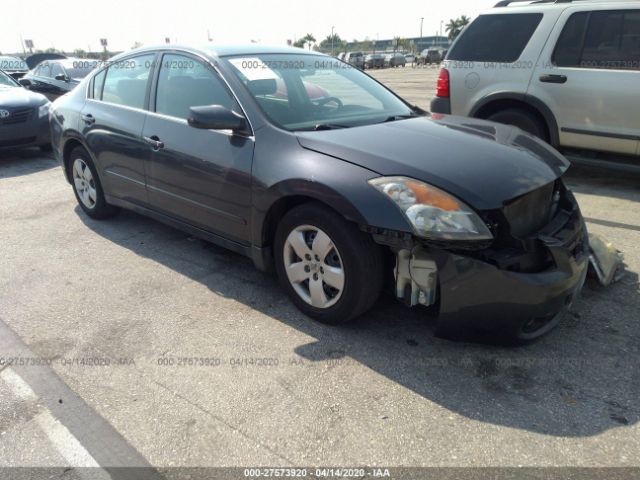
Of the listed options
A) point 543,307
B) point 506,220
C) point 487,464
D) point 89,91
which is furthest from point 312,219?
point 89,91

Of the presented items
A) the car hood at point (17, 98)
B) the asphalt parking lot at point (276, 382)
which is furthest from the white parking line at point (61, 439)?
the car hood at point (17, 98)

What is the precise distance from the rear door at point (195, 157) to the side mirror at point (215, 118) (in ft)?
0.41

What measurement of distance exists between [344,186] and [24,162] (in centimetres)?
722

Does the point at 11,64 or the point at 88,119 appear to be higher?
the point at 11,64

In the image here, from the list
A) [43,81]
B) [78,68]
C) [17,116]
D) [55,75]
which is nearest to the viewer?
[17,116]

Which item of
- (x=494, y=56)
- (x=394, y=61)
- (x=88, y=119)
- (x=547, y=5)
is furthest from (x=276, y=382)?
(x=394, y=61)

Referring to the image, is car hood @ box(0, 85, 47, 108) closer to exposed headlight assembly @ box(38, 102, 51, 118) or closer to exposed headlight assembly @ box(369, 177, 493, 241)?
exposed headlight assembly @ box(38, 102, 51, 118)

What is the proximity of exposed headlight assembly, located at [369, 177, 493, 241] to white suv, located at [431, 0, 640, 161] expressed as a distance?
3709 mm

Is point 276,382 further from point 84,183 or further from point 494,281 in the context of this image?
point 84,183

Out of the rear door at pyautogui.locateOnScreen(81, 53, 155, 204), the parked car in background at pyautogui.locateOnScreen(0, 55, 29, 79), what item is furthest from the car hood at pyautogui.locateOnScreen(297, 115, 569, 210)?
the parked car in background at pyautogui.locateOnScreen(0, 55, 29, 79)

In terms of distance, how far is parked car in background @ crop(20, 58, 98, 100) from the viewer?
1157cm

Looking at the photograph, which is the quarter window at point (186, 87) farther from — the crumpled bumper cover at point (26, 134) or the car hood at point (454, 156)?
the crumpled bumper cover at point (26, 134)

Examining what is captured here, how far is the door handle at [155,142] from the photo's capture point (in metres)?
3.75

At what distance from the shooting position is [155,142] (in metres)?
3.79
